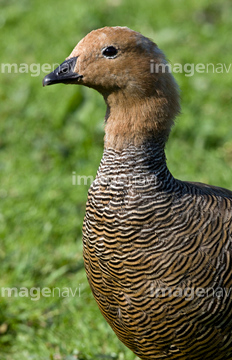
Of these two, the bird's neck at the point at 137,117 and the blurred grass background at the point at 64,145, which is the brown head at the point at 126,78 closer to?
the bird's neck at the point at 137,117

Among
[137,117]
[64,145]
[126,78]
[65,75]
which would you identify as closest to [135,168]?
[137,117]

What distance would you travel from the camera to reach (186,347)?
2.96 metres

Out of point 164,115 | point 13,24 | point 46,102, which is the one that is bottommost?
point 164,115

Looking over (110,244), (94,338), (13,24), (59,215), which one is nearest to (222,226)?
(110,244)

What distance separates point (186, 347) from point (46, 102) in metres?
4.33

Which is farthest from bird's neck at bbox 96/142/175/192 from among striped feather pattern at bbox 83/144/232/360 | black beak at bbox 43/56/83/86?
black beak at bbox 43/56/83/86

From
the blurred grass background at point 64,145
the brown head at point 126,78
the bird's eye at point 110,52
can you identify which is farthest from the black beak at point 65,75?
the blurred grass background at point 64,145

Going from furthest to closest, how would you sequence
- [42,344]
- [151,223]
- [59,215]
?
[59,215], [42,344], [151,223]

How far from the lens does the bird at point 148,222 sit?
9.36ft

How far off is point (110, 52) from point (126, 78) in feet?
0.55

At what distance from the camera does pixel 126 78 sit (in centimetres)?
286

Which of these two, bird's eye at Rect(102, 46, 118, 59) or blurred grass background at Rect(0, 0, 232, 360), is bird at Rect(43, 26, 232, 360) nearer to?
bird's eye at Rect(102, 46, 118, 59)

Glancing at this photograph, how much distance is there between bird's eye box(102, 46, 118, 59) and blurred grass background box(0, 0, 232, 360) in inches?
82.7

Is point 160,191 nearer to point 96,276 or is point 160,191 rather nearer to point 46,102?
point 96,276
